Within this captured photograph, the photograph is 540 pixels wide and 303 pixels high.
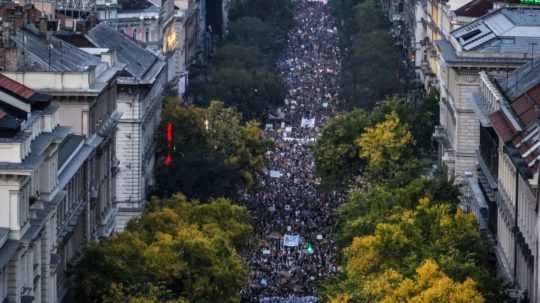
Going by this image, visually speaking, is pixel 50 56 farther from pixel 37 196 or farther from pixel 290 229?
pixel 290 229

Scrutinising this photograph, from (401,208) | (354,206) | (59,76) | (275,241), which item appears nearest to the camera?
(59,76)

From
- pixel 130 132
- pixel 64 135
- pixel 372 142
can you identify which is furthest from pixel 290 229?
pixel 64 135

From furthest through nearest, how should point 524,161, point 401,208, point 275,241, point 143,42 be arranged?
point 143,42
point 275,241
point 401,208
point 524,161

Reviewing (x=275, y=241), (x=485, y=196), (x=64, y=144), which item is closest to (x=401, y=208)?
(x=485, y=196)

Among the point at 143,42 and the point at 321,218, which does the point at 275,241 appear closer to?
the point at 321,218

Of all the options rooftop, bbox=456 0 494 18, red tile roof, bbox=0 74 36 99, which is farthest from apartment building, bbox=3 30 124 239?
rooftop, bbox=456 0 494 18

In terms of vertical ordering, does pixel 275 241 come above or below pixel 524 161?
below

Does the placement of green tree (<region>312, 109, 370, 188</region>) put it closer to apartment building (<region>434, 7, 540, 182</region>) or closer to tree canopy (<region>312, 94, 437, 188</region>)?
tree canopy (<region>312, 94, 437, 188</region>)
